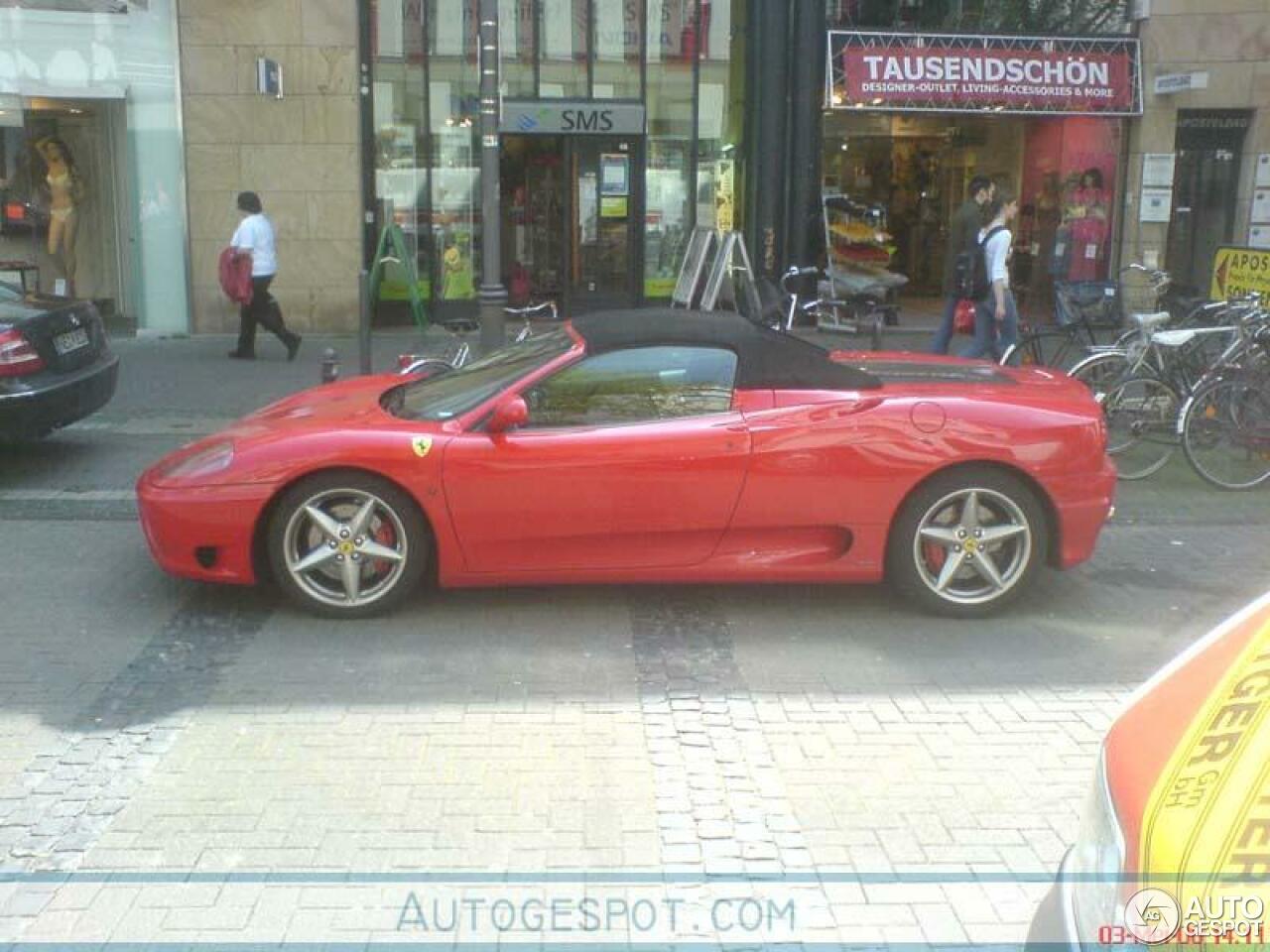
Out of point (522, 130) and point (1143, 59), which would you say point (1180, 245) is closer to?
point (1143, 59)

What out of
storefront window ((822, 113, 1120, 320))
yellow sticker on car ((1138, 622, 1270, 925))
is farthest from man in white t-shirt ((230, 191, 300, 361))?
yellow sticker on car ((1138, 622, 1270, 925))

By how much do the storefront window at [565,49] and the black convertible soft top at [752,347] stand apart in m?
11.2

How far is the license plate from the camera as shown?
873cm

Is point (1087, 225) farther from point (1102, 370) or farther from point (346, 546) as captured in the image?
point (346, 546)

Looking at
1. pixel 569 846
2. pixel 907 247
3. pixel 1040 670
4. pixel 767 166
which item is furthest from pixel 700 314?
pixel 907 247

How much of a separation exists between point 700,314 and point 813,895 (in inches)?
138

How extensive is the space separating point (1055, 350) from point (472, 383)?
24.4 feet

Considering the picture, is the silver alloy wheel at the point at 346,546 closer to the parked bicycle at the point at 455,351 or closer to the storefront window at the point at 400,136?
the parked bicycle at the point at 455,351

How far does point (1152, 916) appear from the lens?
196 cm

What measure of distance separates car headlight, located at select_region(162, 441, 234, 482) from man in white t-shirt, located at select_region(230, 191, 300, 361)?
802 centimetres

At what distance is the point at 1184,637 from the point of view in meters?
5.88

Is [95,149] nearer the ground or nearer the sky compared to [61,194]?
nearer the sky

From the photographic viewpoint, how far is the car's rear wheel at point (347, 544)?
231 inches

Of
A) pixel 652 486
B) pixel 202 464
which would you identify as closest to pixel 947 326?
pixel 652 486
